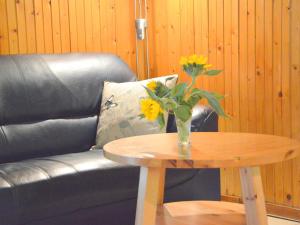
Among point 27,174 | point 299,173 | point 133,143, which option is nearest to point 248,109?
point 299,173

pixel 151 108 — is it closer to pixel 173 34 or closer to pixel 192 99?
pixel 192 99

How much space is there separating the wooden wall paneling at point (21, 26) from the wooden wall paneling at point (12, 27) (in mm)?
20

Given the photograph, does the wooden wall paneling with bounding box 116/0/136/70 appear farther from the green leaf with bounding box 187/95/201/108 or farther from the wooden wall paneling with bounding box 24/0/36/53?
the green leaf with bounding box 187/95/201/108

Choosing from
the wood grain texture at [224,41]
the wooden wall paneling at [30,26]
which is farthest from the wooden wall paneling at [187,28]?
the wooden wall paneling at [30,26]

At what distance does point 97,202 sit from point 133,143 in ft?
1.26

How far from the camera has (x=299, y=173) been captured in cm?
275

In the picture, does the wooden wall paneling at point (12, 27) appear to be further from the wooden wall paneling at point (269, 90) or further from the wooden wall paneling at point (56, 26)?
the wooden wall paneling at point (269, 90)

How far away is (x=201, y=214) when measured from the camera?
79.8 inches

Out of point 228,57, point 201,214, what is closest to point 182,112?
point 201,214

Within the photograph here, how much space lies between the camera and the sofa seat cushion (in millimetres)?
1949

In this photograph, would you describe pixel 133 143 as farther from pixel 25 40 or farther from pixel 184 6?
pixel 184 6

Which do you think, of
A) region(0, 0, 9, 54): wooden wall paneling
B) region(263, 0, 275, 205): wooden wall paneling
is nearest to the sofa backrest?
region(0, 0, 9, 54): wooden wall paneling

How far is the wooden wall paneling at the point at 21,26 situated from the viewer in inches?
117

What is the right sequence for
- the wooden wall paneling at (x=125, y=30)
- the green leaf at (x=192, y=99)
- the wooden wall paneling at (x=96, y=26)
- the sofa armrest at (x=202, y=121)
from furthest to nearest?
the wooden wall paneling at (x=125, y=30) < the wooden wall paneling at (x=96, y=26) < the sofa armrest at (x=202, y=121) < the green leaf at (x=192, y=99)
